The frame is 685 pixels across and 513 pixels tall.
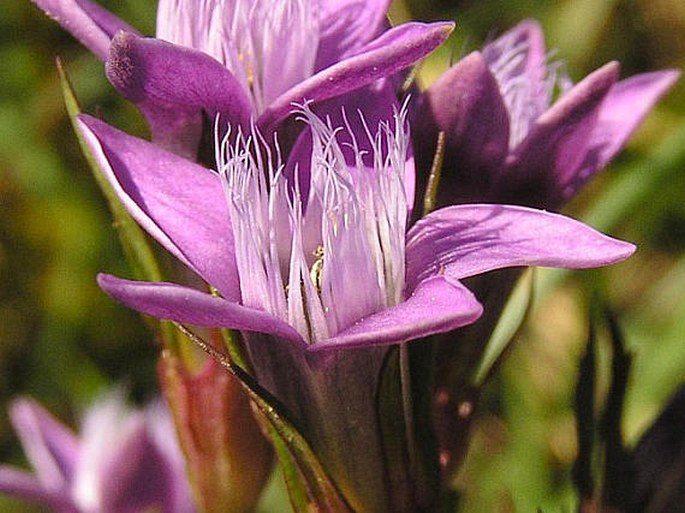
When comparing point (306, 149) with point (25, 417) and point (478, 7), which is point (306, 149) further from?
point (478, 7)

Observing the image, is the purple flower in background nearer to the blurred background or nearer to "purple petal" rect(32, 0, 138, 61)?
"purple petal" rect(32, 0, 138, 61)

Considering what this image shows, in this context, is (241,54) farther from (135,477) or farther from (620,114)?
(135,477)

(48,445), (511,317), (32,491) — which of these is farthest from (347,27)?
(48,445)

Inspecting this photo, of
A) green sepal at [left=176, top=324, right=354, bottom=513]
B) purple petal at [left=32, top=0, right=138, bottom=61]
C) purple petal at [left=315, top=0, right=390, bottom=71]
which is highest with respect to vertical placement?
purple petal at [left=32, top=0, right=138, bottom=61]

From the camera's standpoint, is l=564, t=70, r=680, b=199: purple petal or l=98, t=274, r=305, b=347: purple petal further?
l=564, t=70, r=680, b=199: purple petal

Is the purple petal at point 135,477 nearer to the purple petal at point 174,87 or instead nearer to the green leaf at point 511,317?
the green leaf at point 511,317

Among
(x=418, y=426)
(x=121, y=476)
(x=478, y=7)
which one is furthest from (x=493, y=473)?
(x=418, y=426)

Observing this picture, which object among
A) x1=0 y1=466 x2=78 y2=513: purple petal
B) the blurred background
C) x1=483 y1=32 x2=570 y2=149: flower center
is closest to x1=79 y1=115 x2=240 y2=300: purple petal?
x1=483 y1=32 x2=570 y2=149: flower center
